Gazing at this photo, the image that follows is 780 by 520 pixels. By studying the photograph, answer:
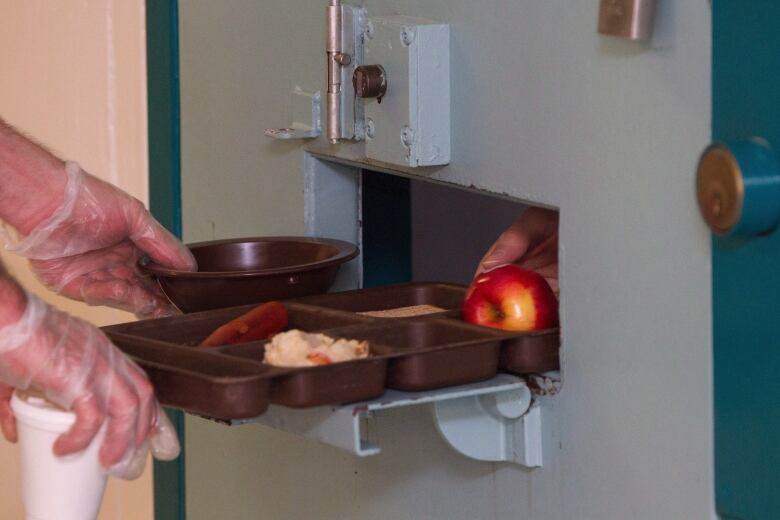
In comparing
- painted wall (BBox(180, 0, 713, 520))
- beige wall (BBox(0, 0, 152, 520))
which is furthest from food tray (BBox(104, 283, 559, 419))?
beige wall (BBox(0, 0, 152, 520))

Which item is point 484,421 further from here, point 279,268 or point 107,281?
point 107,281

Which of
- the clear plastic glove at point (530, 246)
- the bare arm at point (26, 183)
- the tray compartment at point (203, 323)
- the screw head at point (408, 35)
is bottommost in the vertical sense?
the tray compartment at point (203, 323)

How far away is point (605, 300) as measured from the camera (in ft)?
4.16

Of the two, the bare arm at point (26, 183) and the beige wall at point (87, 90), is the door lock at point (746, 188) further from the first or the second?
the beige wall at point (87, 90)

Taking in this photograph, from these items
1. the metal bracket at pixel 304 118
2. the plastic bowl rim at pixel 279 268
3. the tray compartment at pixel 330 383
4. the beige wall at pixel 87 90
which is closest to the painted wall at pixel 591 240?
the metal bracket at pixel 304 118

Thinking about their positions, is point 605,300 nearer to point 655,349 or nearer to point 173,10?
point 655,349

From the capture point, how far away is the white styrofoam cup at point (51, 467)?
129cm

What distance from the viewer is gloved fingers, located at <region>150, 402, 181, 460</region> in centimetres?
135

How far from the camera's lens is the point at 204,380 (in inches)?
46.4

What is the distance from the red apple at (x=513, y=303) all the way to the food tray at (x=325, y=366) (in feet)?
0.11

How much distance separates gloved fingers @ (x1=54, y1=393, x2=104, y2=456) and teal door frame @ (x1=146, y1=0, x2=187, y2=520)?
95 cm

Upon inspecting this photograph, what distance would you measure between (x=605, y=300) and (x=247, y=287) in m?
0.49

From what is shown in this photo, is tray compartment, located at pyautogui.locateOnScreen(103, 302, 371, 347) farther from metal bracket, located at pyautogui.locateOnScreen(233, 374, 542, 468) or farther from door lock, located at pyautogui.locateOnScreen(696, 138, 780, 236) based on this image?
door lock, located at pyautogui.locateOnScreen(696, 138, 780, 236)

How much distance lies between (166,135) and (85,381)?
3.42 feet
